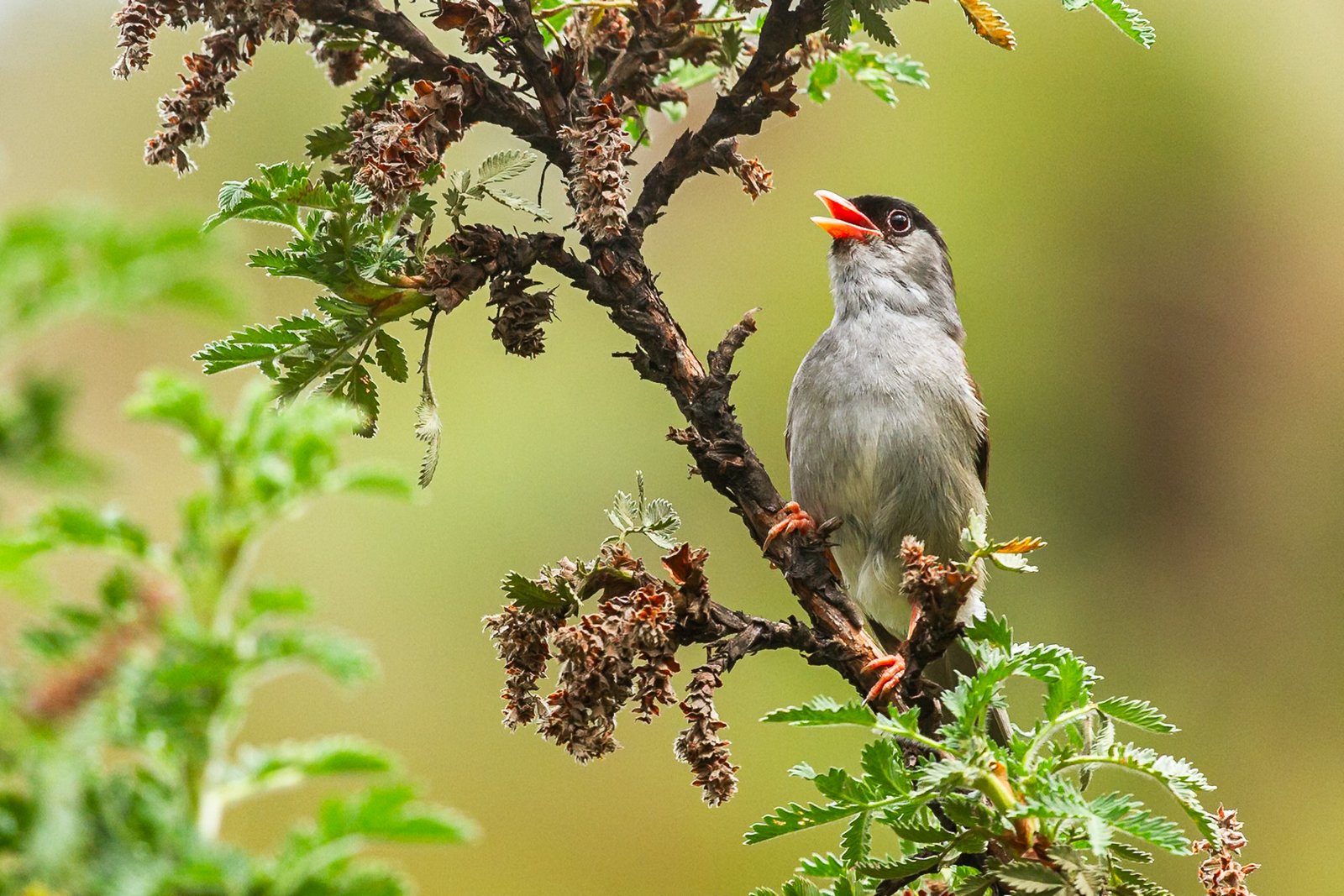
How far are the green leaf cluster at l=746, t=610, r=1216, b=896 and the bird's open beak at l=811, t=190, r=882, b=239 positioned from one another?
1899 millimetres

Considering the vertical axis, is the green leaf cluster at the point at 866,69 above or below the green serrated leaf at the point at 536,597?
above

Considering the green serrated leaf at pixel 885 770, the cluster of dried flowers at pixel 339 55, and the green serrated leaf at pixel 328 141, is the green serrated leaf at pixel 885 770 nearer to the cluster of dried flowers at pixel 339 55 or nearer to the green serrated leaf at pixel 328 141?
Answer: the green serrated leaf at pixel 328 141

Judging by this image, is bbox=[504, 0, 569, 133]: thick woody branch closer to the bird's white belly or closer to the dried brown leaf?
the dried brown leaf

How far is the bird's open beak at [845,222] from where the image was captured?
10.1 ft

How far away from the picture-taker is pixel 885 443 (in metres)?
2.78

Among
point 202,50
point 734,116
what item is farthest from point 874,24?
point 202,50

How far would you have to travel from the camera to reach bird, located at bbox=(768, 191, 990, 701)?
2795mm

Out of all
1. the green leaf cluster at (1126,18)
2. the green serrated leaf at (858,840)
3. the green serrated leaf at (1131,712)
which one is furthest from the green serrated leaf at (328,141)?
the green serrated leaf at (1131,712)

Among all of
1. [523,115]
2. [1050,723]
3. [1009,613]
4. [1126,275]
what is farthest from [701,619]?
[1126,275]

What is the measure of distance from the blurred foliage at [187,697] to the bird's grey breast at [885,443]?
2.20m

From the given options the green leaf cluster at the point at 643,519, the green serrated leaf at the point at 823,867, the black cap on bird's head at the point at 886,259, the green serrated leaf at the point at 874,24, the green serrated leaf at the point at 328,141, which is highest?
the black cap on bird's head at the point at 886,259

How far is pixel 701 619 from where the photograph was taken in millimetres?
1483

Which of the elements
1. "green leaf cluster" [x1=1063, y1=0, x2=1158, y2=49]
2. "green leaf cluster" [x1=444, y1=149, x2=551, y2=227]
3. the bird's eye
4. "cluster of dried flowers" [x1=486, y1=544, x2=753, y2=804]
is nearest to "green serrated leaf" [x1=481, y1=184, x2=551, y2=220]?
"green leaf cluster" [x1=444, y1=149, x2=551, y2=227]

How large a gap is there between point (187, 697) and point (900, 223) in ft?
9.15
